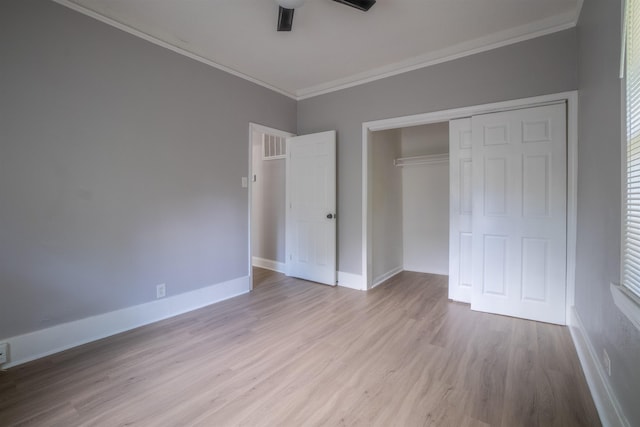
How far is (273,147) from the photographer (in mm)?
4961

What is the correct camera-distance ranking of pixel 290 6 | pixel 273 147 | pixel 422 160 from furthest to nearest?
pixel 273 147 → pixel 422 160 → pixel 290 6

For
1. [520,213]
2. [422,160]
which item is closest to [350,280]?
[520,213]

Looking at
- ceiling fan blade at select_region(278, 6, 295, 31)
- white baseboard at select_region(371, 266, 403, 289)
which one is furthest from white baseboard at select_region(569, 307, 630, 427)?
ceiling fan blade at select_region(278, 6, 295, 31)

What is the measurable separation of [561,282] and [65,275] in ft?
14.3

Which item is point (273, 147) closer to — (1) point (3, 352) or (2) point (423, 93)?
(2) point (423, 93)

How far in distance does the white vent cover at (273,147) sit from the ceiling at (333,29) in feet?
4.46

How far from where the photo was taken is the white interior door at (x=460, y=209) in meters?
3.21

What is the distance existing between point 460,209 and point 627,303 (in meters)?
2.19

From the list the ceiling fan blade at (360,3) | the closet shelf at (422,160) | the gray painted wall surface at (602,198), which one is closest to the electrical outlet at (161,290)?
the ceiling fan blade at (360,3)

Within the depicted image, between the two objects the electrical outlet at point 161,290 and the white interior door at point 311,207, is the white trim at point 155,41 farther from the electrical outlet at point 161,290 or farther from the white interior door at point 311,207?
the electrical outlet at point 161,290

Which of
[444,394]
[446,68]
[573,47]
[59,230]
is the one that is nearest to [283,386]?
[444,394]

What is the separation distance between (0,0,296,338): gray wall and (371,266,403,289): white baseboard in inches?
79.8

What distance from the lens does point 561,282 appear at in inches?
105

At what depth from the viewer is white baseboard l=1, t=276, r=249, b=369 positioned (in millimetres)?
2098
